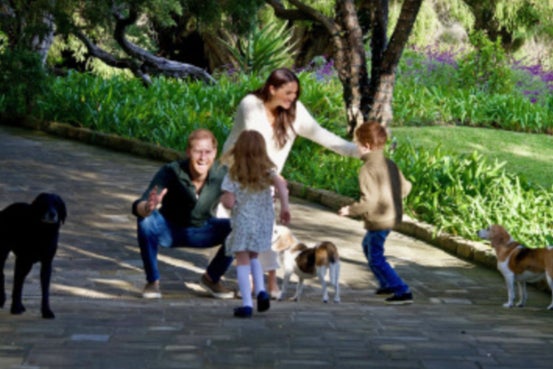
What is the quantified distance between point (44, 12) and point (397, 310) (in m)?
13.4

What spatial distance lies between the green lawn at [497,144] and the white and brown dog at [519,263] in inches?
268

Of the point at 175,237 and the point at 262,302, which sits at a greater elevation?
the point at 175,237

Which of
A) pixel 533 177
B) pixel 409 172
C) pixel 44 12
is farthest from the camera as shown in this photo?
pixel 44 12

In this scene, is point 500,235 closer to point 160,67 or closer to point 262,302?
point 262,302

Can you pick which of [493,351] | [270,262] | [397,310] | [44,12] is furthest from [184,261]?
[44,12]

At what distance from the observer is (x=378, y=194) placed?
27.8 feet

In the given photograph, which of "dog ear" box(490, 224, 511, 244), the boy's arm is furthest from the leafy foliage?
the boy's arm

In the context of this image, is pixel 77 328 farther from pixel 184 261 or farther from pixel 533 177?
pixel 533 177

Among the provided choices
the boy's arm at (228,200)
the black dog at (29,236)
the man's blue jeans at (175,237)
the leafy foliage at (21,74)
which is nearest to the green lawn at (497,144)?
the leafy foliage at (21,74)

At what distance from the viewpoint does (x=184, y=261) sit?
10180mm

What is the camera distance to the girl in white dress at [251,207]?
7.45 m

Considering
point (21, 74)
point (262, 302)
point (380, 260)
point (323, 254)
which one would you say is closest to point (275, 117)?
point (323, 254)

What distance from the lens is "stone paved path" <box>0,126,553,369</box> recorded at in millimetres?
5922

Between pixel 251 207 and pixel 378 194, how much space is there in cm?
122
